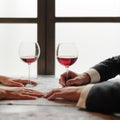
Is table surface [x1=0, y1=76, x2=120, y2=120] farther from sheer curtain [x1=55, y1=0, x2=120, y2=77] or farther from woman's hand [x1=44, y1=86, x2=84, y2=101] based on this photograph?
sheer curtain [x1=55, y1=0, x2=120, y2=77]

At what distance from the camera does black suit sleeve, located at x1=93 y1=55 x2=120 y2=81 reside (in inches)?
52.7

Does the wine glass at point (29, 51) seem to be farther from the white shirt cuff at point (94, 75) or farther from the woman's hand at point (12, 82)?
the white shirt cuff at point (94, 75)

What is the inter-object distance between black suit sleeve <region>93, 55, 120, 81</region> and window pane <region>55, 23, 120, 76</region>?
1.11 ft

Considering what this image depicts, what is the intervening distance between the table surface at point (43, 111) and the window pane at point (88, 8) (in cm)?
82

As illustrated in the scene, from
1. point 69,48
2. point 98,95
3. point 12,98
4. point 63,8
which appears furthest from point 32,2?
point 98,95

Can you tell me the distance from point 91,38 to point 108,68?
1.42 feet

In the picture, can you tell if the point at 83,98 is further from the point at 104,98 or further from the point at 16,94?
the point at 16,94

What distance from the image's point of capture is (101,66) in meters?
1.37

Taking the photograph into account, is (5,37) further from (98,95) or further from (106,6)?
(98,95)

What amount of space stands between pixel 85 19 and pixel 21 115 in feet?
3.21

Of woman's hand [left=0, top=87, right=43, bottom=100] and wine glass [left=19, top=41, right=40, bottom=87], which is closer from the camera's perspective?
woman's hand [left=0, top=87, right=43, bottom=100]

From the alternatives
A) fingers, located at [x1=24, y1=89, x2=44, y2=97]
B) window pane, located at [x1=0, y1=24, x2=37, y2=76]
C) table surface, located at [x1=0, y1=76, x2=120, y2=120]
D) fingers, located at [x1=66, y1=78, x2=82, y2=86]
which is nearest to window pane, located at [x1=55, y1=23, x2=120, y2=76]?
window pane, located at [x1=0, y1=24, x2=37, y2=76]

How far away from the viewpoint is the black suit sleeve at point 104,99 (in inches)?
35.7

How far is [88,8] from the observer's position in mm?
1749
